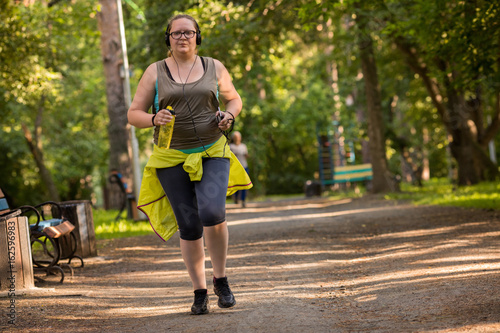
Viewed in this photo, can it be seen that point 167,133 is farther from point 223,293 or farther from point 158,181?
point 223,293

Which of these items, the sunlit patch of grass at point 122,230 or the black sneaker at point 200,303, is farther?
the sunlit patch of grass at point 122,230

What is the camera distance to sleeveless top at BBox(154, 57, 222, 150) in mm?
4938

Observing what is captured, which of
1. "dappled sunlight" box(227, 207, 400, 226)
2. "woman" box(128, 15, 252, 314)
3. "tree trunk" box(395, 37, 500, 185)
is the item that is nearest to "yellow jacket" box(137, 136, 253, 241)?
"woman" box(128, 15, 252, 314)

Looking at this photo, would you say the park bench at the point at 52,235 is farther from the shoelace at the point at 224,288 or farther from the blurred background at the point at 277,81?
the blurred background at the point at 277,81

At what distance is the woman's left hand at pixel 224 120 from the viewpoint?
4.90 meters

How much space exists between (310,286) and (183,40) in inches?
104

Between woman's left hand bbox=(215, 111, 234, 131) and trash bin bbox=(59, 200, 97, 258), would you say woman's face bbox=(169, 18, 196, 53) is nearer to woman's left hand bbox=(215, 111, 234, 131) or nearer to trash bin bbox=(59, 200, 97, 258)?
woman's left hand bbox=(215, 111, 234, 131)

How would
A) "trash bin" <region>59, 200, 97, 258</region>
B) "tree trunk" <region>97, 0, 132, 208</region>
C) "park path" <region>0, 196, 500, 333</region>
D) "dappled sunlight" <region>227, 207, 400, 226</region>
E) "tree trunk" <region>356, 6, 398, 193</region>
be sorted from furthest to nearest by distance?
"tree trunk" <region>356, 6, 398, 193</region>, "tree trunk" <region>97, 0, 132, 208</region>, "dappled sunlight" <region>227, 207, 400, 226</region>, "trash bin" <region>59, 200, 97, 258</region>, "park path" <region>0, 196, 500, 333</region>

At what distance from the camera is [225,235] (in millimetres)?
5180

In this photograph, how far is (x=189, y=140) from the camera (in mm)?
4992

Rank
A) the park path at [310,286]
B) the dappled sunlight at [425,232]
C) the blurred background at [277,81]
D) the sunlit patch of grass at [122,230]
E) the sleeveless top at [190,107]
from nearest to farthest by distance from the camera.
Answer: the park path at [310,286] < the sleeveless top at [190,107] < the dappled sunlight at [425,232] < the sunlit patch of grass at [122,230] < the blurred background at [277,81]

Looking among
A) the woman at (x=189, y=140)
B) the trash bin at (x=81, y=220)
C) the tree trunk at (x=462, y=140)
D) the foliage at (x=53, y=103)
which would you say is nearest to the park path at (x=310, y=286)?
the trash bin at (x=81, y=220)

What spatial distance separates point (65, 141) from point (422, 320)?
110 feet

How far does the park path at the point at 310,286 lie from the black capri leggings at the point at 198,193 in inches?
28.4
